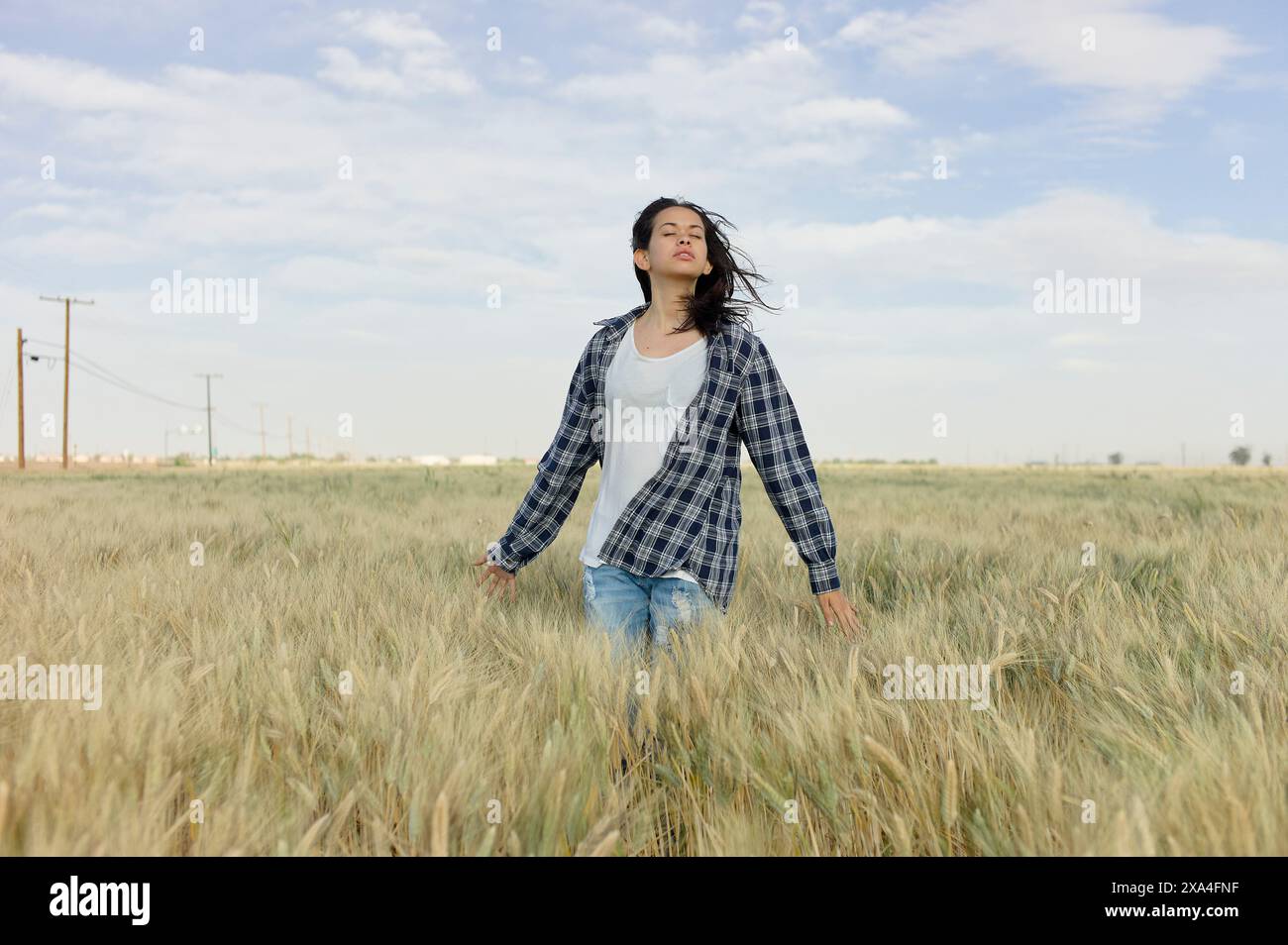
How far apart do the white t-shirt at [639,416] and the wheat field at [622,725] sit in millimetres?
457

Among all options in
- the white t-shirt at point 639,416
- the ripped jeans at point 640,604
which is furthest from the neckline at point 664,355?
the ripped jeans at point 640,604

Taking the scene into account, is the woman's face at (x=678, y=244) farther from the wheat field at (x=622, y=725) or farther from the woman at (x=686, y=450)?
the wheat field at (x=622, y=725)

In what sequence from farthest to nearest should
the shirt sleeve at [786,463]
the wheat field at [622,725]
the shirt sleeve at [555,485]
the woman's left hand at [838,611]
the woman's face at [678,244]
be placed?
the shirt sleeve at [555,485]
the woman's face at [678,244]
the shirt sleeve at [786,463]
the woman's left hand at [838,611]
the wheat field at [622,725]

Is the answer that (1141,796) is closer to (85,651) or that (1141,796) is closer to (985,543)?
(85,651)

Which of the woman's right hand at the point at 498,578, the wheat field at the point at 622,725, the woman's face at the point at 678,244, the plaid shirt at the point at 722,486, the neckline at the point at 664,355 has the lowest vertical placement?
the wheat field at the point at 622,725

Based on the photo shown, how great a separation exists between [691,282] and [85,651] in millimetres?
2328

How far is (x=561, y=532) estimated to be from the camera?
6.13 m

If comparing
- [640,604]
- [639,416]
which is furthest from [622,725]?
[639,416]

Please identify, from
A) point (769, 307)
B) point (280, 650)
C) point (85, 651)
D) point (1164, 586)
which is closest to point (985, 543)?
point (1164, 586)

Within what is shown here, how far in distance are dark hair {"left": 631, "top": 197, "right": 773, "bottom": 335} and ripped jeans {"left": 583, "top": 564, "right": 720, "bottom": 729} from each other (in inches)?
37.7

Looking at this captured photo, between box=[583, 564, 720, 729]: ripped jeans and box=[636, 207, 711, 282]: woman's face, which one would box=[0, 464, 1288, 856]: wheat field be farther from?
box=[636, 207, 711, 282]: woman's face

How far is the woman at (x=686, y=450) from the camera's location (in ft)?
10.1

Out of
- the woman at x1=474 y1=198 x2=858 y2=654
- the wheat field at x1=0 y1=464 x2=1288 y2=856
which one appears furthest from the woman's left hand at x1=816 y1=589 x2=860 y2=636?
the wheat field at x1=0 y1=464 x2=1288 y2=856
